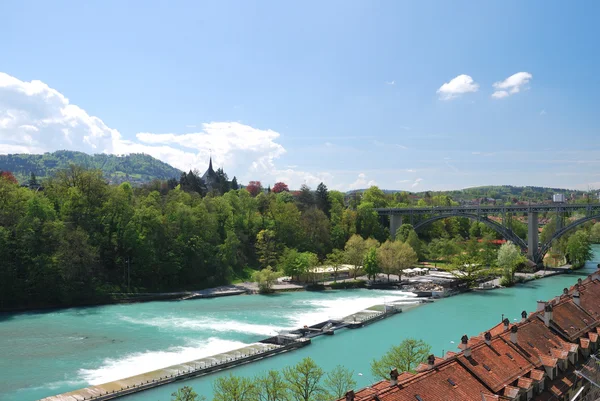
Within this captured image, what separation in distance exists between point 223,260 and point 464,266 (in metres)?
29.3

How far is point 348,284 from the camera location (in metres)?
60.3

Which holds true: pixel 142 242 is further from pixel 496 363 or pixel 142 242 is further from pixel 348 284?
pixel 496 363

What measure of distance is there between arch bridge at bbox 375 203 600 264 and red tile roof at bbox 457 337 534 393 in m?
58.1

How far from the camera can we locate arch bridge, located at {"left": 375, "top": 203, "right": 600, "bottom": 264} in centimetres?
7156

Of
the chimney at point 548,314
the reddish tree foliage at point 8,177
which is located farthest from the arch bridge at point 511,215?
the reddish tree foliage at point 8,177

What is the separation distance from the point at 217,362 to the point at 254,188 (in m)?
91.2

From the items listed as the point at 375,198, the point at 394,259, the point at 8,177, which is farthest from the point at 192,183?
the point at 394,259

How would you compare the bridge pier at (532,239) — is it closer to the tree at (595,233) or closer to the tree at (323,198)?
the tree at (323,198)

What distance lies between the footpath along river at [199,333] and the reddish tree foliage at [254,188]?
6522 cm

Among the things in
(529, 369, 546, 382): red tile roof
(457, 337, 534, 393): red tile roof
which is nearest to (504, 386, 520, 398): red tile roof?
(457, 337, 534, 393): red tile roof

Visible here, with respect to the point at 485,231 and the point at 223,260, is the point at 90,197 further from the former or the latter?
the point at 485,231

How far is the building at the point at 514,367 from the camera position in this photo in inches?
628

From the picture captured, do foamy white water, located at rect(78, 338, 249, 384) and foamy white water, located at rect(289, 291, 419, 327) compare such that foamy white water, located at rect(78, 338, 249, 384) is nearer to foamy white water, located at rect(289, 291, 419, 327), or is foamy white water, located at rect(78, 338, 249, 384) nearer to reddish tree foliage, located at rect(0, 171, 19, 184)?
foamy white water, located at rect(289, 291, 419, 327)

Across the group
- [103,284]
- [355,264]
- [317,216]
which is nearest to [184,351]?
[103,284]
